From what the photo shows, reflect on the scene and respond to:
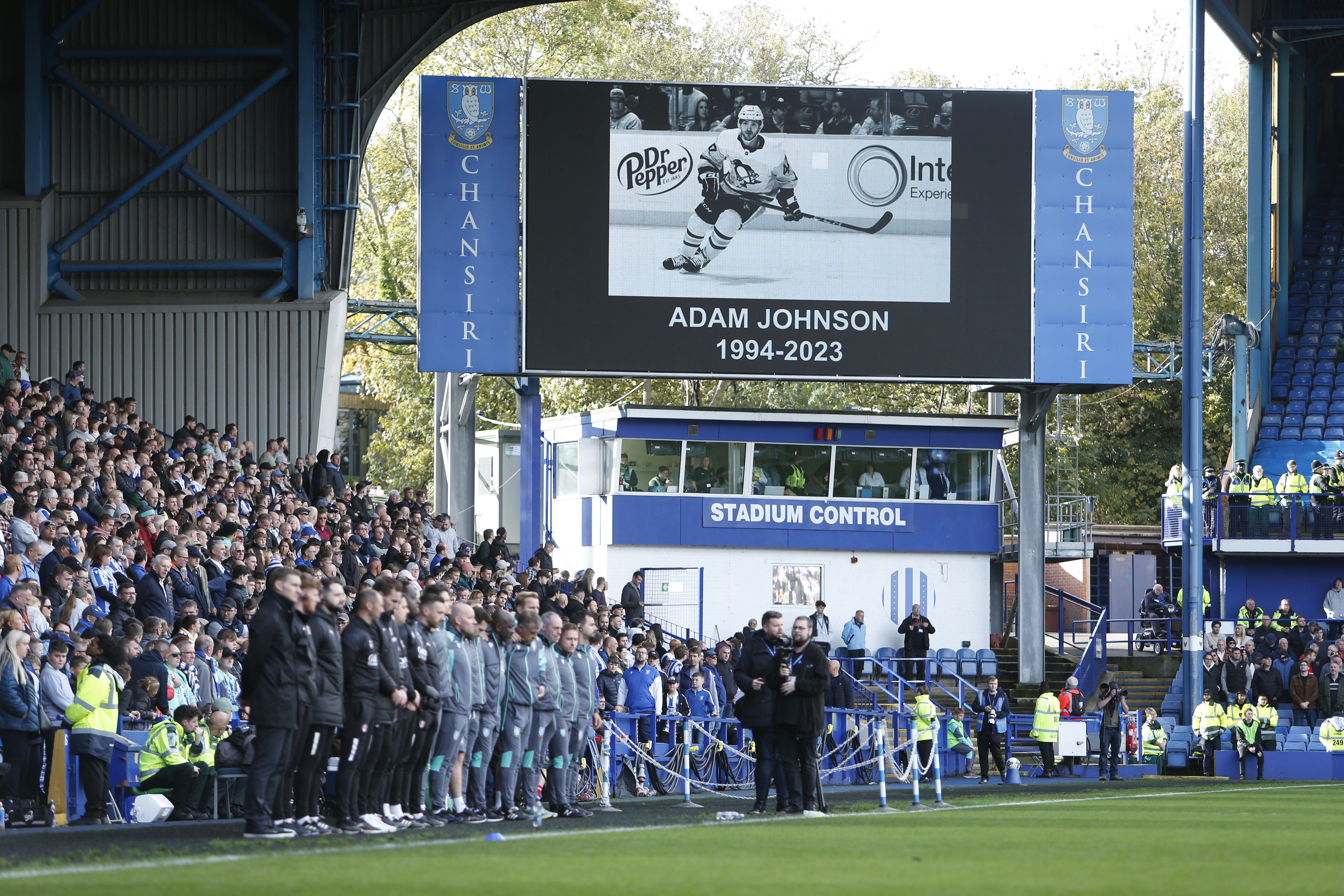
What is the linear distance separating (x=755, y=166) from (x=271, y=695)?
1662cm

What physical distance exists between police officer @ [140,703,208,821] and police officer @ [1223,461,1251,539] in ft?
71.4

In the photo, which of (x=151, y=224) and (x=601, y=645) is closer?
(x=601, y=645)

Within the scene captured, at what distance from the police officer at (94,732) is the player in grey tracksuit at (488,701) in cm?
265

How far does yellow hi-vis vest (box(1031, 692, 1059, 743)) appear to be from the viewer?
76.3 feet

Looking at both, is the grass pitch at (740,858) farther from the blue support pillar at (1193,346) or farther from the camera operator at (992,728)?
the blue support pillar at (1193,346)

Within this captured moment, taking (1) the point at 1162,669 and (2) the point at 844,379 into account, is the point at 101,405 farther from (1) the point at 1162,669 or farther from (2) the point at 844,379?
(1) the point at 1162,669

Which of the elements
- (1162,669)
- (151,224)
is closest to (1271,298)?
(1162,669)

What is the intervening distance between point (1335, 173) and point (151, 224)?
85.8 ft

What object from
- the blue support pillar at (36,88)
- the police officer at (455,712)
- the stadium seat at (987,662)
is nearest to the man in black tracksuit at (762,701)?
the police officer at (455,712)

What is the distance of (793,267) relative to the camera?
86.4 feet

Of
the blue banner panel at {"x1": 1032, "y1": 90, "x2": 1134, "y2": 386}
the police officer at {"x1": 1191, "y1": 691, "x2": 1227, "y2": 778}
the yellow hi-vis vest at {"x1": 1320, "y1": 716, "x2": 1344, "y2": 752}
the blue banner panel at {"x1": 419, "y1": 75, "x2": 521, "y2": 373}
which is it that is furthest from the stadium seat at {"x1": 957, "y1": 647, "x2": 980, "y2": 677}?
the blue banner panel at {"x1": 419, "y1": 75, "x2": 521, "y2": 373}

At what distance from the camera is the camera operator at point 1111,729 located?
2336cm

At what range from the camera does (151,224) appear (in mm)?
26516

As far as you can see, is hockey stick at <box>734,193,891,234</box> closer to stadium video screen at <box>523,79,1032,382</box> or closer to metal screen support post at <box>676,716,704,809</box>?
stadium video screen at <box>523,79,1032,382</box>
